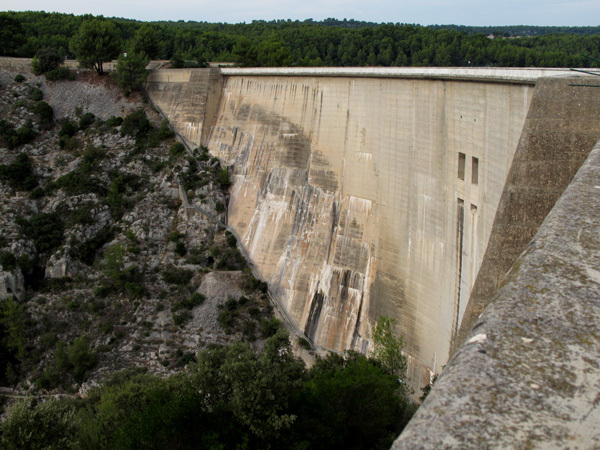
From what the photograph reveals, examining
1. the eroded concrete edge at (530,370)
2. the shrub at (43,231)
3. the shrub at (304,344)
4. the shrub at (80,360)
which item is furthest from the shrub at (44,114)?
the eroded concrete edge at (530,370)

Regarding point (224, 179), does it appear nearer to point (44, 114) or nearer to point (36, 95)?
point (44, 114)

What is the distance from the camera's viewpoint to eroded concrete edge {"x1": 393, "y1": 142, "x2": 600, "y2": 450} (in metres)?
3.70

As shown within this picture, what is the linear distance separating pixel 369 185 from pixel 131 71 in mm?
23719

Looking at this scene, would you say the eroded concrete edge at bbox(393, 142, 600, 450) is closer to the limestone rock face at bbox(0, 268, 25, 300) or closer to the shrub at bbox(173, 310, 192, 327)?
the shrub at bbox(173, 310, 192, 327)

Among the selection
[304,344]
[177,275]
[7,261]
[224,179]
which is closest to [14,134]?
[7,261]

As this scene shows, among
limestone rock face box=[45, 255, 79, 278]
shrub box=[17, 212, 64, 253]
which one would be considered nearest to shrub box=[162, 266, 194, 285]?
limestone rock face box=[45, 255, 79, 278]

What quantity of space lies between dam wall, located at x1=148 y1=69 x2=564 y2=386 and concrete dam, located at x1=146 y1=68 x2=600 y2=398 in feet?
0.24

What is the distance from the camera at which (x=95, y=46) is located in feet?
140

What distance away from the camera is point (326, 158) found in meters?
29.5

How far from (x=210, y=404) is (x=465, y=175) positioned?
447 inches

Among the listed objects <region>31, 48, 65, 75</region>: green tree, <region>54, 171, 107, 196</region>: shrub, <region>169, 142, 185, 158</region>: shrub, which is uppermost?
<region>31, 48, 65, 75</region>: green tree

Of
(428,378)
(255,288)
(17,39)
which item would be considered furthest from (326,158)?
(17,39)

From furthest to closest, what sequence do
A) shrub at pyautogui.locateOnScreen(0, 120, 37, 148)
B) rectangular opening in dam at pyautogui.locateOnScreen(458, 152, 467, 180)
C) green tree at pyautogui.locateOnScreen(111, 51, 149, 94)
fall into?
green tree at pyautogui.locateOnScreen(111, 51, 149, 94) < shrub at pyautogui.locateOnScreen(0, 120, 37, 148) < rectangular opening in dam at pyautogui.locateOnScreen(458, 152, 467, 180)

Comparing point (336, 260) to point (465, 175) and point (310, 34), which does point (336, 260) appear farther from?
point (310, 34)
